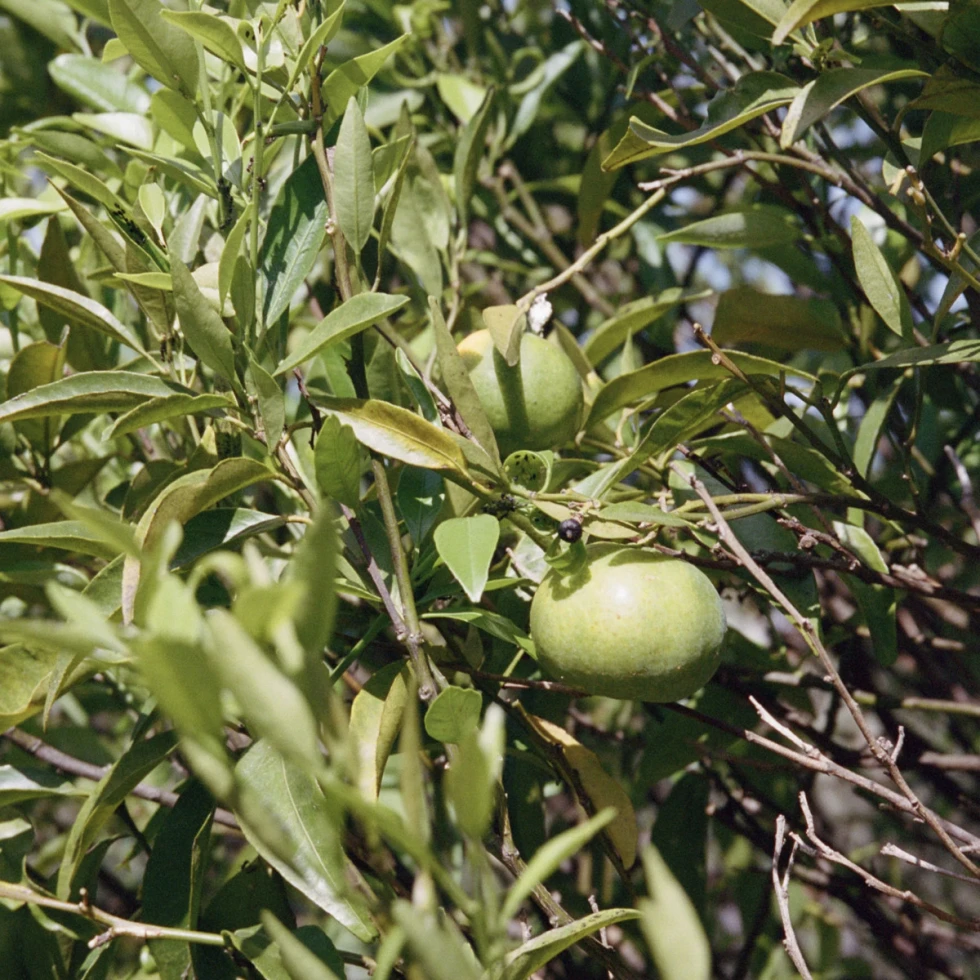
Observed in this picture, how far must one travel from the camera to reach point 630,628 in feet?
2.50

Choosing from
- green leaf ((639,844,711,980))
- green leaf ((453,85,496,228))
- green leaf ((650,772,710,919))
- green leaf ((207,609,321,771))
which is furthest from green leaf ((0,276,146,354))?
green leaf ((650,772,710,919))

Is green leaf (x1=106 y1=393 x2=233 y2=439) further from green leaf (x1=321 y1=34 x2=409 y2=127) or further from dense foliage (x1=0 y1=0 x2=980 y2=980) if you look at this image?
green leaf (x1=321 y1=34 x2=409 y2=127)

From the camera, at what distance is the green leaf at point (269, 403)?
743mm

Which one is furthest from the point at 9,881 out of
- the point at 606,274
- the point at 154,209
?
the point at 606,274

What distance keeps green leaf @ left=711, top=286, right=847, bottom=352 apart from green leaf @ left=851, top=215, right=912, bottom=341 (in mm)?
225

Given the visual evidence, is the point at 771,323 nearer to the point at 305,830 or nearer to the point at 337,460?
the point at 337,460

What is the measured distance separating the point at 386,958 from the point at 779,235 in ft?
2.87

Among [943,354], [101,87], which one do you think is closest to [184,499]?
[943,354]

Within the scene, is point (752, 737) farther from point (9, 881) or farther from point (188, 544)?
point (9, 881)

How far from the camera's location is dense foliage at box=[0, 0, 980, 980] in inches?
22.1

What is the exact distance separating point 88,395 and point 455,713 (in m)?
0.36

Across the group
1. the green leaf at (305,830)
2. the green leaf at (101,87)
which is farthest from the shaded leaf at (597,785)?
the green leaf at (101,87)

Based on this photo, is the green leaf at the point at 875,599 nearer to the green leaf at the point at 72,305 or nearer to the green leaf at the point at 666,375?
the green leaf at the point at 666,375

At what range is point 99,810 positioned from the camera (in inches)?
33.5
